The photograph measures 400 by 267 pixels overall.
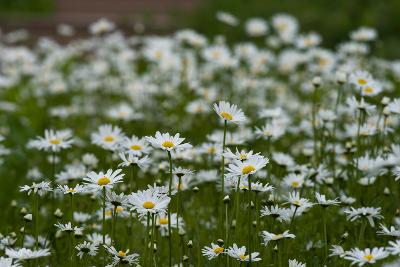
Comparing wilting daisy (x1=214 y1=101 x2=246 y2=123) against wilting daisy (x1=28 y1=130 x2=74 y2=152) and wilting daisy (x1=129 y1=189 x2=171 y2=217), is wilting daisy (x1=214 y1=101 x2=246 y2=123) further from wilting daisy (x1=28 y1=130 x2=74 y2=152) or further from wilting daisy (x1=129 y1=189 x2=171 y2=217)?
wilting daisy (x1=28 y1=130 x2=74 y2=152)

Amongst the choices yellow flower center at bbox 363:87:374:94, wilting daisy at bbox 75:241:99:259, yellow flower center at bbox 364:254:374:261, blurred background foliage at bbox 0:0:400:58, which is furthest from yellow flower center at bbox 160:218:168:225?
blurred background foliage at bbox 0:0:400:58

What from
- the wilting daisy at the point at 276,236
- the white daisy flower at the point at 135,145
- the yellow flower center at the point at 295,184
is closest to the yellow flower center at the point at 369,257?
the wilting daisy at the point at 276,236

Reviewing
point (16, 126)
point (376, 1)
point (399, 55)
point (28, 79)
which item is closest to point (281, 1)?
point (376, 1)

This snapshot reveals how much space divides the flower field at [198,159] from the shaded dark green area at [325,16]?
25 centimetres

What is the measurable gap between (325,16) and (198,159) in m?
4.73

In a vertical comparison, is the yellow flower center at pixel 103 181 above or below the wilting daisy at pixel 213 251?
above

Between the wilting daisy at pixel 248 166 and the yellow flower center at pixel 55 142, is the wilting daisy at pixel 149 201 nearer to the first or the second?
the wilting daisy at pixel 248 166

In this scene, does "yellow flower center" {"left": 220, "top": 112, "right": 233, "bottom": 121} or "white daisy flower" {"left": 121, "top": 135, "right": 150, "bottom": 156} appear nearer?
"yellow flower center" {"left": 220, "top": 112, "right": 233, "bottom": 121}

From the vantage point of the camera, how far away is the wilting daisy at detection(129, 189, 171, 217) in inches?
83.7

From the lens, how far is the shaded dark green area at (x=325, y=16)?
24.9 ft

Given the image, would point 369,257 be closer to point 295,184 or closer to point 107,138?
point 295,184

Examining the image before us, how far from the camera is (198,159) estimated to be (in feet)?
12.1

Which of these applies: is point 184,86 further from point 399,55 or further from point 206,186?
point 399,55

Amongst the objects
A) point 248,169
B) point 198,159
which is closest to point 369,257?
point 248,169
